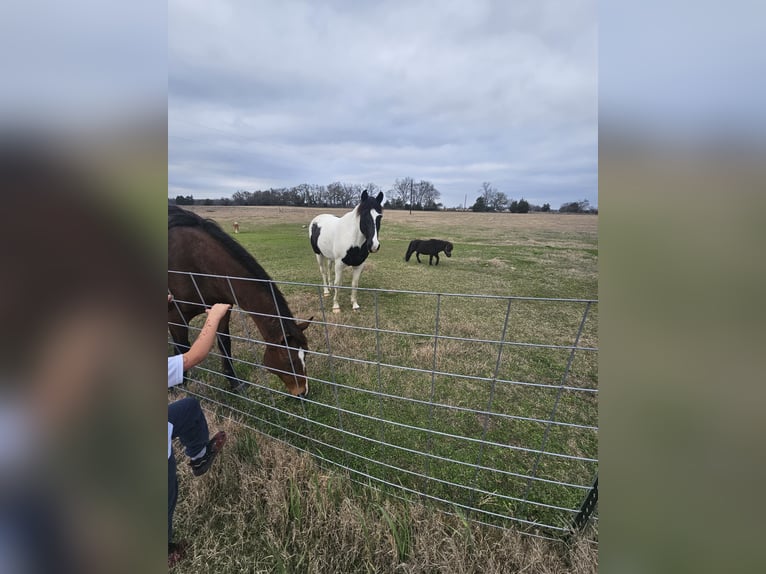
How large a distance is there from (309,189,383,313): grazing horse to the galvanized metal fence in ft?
3.67

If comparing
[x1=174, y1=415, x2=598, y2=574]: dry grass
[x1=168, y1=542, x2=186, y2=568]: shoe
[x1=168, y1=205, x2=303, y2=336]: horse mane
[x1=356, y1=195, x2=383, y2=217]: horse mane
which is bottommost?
[x1=168, y1=542, x2=186, y2=568]: shoe

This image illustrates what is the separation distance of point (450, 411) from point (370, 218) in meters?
3.12

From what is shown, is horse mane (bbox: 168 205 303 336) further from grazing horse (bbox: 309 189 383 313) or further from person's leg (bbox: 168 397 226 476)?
grazing horse (bbox: 309 189 383 313)

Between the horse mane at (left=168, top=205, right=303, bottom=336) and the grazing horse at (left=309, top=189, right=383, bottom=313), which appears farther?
the grazing horse at (left=309, top=189, right=383, bottom=313)

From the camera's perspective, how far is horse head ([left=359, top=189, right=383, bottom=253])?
4.76 m

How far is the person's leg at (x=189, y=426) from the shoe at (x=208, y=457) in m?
0.04

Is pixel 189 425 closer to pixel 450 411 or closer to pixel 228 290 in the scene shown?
pixel 228 290

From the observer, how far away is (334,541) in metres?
1.33

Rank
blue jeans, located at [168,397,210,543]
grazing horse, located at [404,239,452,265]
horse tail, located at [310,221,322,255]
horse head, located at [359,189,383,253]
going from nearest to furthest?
blue jeans, located at [168,397,210,543] < horse head, located at [359,189,383,253] < horse tail, located at [310,221,322,255] < grazing horse, located at [404,239,452,265]

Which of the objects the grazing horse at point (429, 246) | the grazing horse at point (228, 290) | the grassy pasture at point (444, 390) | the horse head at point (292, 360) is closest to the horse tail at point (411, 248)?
the grazing horse at point (429, 246)

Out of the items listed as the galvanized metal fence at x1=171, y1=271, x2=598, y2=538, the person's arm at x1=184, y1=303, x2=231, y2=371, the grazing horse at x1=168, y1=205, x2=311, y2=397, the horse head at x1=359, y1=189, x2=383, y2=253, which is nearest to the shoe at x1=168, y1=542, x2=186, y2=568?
the galvanized metal fence at x1=171, y1=271, x2=598, y2=538

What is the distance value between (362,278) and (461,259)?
175 inches
